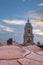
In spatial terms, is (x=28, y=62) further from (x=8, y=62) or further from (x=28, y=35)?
(x=28, y=35)

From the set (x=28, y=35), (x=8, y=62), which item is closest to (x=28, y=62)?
(x=8, y=62)

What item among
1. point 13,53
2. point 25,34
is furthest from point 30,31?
point 13,53

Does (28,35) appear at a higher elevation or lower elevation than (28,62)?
higher

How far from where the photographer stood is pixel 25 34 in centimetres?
3756

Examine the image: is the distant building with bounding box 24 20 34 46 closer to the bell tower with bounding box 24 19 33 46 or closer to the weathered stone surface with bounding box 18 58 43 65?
the bell tower with bounding box 24 19 33 46

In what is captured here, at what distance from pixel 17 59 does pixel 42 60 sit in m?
0.27

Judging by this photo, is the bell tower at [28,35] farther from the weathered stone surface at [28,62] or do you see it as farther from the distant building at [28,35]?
the weathered stone surface at [28,62]

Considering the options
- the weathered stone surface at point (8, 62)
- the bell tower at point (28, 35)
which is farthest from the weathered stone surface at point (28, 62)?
the bell tower at point (28, 35)

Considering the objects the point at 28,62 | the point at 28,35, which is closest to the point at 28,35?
the point at 28,35

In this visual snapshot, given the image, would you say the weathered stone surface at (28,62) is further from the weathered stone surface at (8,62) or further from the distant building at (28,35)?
the distant building at (28,35)

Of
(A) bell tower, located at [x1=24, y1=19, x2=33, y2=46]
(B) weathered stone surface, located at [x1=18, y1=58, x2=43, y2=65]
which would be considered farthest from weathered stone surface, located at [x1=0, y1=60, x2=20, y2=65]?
(A) bell tower, located at [x1=24, y1=19, x2=33, y2=46]

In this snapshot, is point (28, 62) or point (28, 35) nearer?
point (28, 62)

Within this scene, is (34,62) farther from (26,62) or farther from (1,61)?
(1,61)

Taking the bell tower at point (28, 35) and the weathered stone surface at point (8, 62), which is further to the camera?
the bell tower at point (28, 35)
